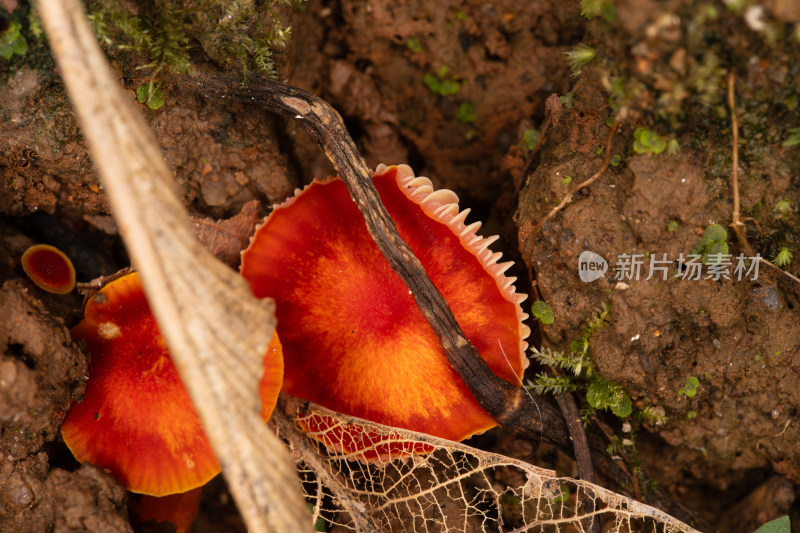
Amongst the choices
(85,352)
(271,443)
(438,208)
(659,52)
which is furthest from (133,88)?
(659,52)

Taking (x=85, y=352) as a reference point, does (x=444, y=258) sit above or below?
above

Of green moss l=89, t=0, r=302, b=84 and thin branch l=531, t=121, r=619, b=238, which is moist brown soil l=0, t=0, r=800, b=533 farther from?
green moss l=89, t=0, r=302, b=84

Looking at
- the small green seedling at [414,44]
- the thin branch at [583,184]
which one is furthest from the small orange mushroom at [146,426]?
the small green seedling at [414,44]

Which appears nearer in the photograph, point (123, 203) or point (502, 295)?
point (123, 203)

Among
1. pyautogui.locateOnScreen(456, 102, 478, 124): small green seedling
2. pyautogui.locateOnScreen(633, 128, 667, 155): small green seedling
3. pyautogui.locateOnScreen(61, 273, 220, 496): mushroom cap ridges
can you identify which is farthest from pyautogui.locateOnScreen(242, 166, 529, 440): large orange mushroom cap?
pyautogui.locateOnScreen(456, 102, 478, 124): small green seedling

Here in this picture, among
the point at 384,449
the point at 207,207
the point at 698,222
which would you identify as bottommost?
the point at 384,449

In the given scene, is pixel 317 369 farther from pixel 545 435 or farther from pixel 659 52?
pixel 659 52

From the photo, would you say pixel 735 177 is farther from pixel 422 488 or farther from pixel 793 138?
pixel 422 488
